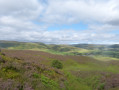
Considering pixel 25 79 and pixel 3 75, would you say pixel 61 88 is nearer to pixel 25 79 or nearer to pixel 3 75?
pixel 25 79

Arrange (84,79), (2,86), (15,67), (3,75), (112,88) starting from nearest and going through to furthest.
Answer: (2,86) < (3,75) < (15,67) < (112,88) < (84,79)

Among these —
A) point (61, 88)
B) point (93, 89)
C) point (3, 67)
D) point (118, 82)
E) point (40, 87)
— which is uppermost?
point (3, 67)

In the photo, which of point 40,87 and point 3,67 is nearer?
point 40,87

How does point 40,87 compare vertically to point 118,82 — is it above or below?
above

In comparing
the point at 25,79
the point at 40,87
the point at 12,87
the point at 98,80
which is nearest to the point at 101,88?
the point at 98,80

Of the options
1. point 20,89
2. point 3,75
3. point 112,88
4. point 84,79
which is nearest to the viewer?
point 20,89

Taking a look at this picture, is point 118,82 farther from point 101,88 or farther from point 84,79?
point 84,79

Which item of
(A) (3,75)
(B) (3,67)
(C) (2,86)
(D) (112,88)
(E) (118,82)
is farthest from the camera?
(E) (118,82)

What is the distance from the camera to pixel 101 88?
13805 mm

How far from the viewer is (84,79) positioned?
1744cm

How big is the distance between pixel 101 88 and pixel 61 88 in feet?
23.0

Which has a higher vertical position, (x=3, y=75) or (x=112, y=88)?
(x=3, y=75)

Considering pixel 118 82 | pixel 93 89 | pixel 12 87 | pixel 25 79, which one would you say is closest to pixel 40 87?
pixel 25 79

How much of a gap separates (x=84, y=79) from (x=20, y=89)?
42.7ft
